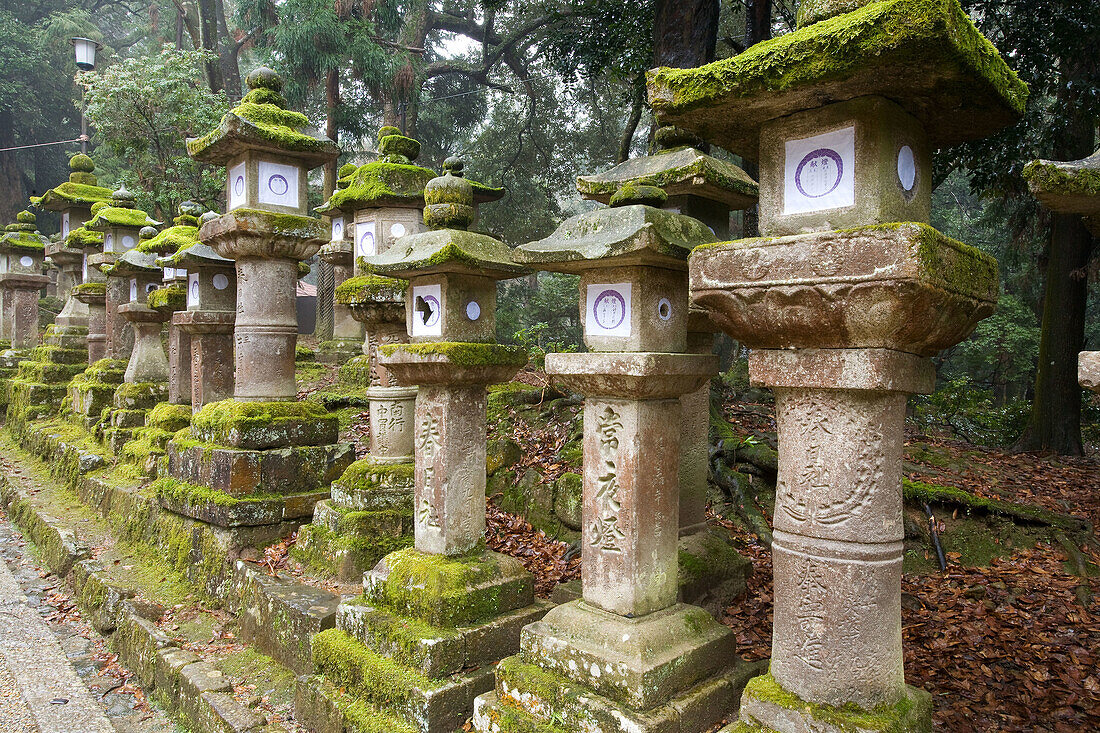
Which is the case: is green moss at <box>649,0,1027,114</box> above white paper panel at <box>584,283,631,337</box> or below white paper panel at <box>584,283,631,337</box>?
above

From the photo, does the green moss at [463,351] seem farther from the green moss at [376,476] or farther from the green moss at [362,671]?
the green moss at [362,671]

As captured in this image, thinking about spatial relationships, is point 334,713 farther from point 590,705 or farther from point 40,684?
point 40,684

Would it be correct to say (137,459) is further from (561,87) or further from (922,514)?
(561,87)

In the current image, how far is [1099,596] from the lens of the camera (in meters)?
4.91

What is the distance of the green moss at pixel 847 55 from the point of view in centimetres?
216

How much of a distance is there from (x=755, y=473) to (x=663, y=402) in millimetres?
3561

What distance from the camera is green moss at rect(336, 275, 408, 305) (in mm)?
5416

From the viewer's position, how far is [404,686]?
12.0ft

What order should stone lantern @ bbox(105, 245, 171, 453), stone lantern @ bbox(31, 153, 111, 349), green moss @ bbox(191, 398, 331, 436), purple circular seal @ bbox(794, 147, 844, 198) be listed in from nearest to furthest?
purple circular seal @ bbox(794, 147, 844, 198)
green moss @ bbox(191, 398, 331, 436)
stone lantern @ bbox(105, 245, 171, 453)
stone lantern @ bbox(31, 153, 111, 349)

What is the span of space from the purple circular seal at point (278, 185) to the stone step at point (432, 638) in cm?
395

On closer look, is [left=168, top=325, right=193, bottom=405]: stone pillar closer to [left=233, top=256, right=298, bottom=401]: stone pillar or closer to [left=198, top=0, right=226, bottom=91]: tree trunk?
[left=233, top=256, right=298, bottom=401]: stone pillar

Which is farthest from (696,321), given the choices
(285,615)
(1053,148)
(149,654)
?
(1053,148)

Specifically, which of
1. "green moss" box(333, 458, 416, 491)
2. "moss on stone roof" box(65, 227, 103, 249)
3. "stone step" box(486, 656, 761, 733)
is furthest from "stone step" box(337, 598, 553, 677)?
"moss on stone roof" box(65, 227, 103, 249)

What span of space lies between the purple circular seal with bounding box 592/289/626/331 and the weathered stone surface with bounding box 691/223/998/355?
0.60 meters
